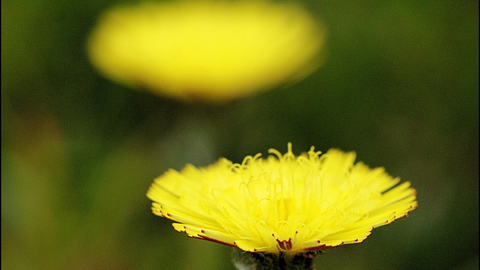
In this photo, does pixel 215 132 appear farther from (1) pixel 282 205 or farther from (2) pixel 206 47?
(1) pixel 282 205

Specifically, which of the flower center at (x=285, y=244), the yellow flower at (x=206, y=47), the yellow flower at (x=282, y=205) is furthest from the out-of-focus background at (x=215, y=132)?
the flower center at (x=285, y=244)

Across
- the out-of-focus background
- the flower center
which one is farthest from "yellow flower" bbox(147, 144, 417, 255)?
the out-of-focus background

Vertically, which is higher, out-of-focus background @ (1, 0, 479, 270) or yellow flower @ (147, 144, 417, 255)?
out-of-focus background @ (1, 0, 479, 270)

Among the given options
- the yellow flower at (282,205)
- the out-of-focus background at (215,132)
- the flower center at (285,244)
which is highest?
the out-of-focus background at (215,132)

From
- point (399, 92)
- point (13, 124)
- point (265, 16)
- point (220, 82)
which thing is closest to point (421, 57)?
point (399, 92)

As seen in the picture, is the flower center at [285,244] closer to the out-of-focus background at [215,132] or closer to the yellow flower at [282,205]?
the yellow flower at [282,205]

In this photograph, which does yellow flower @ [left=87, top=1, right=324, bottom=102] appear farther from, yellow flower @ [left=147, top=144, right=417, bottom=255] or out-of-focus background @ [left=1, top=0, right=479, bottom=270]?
yellow flower @ [left=147, top=144, right=417, bottom=255]

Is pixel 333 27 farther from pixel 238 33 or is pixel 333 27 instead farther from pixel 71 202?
pixel 71 202
